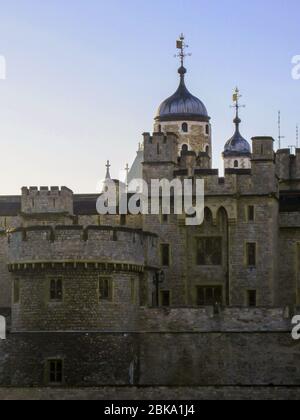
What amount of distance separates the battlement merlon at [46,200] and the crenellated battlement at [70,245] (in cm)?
1108

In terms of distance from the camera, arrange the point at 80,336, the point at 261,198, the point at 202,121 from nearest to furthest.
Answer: the point at 80,336, the point at 261,198, the point at 202,121

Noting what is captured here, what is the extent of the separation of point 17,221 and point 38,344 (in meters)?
14.8

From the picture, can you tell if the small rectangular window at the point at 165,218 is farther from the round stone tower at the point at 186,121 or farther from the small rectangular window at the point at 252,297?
the round stone tower at the point at 186,121

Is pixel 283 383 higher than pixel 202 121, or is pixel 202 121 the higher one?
pixel 202 121

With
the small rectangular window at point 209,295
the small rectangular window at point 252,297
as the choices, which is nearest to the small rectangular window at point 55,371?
the small rectangular window at point 209,295

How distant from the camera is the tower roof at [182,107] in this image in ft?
299

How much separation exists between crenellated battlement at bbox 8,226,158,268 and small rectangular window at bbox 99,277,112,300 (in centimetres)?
94

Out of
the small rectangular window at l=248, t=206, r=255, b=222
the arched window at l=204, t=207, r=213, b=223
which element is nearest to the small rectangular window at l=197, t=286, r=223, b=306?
the arched window at l=204, t=207, r=213, b=223

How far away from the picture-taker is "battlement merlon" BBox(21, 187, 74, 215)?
80.2 m

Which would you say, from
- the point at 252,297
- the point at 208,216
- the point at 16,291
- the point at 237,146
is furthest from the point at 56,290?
the point at 237,146
